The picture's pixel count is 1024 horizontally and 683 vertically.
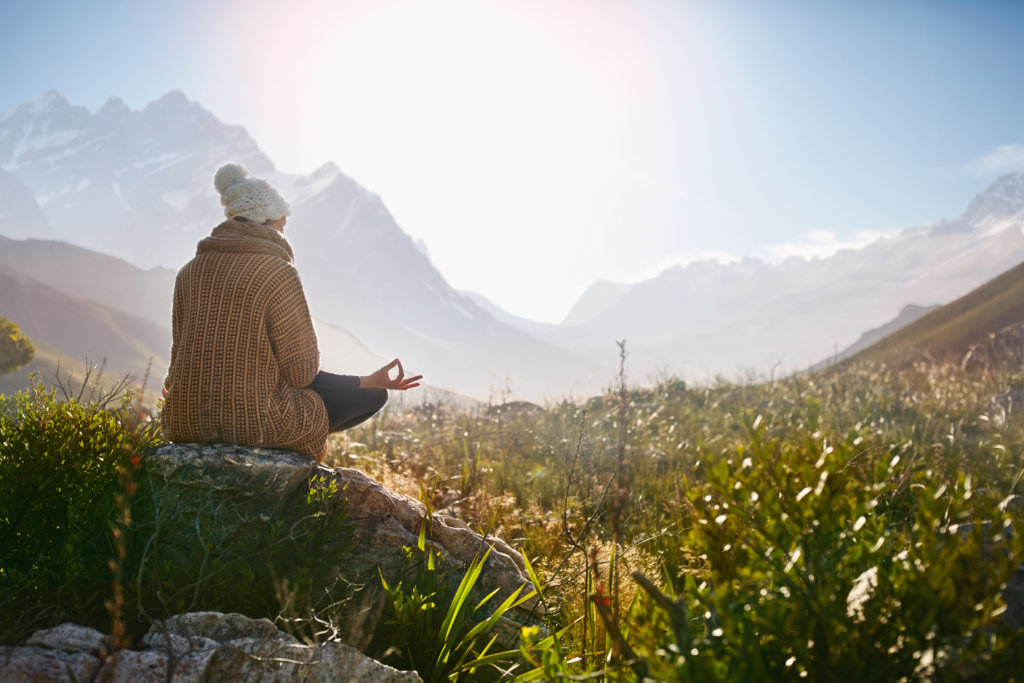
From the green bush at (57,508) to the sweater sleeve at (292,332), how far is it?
0.81 metres

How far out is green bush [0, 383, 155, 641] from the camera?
1.91 meters

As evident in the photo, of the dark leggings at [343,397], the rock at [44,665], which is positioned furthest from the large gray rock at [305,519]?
the dark leggings at [343,397]

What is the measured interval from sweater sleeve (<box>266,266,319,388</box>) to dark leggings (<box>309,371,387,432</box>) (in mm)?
238

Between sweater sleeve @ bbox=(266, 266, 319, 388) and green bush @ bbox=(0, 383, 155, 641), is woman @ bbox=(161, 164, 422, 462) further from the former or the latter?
green bush @ bbox=(0, 383, 155, 641)

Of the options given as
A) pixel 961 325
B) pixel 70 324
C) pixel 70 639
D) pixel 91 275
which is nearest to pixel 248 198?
pixel 70 639

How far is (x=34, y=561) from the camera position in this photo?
2.04 m

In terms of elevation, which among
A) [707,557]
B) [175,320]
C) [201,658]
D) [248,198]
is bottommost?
[201,658]

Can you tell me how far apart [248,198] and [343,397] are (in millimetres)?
1392

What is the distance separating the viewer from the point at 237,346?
3.11 m

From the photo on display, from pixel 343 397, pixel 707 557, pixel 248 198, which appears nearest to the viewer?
pixel 707 557

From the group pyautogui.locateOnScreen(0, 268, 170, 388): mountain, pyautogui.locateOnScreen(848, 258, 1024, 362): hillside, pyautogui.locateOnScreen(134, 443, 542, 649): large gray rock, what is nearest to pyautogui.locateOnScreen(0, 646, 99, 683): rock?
pyautogui.locateOnScreen(134, 443, 542, 649): large gray rock

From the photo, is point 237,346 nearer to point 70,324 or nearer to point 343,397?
point 343,397

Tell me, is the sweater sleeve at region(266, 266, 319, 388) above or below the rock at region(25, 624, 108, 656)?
above

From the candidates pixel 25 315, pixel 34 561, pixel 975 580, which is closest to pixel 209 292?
pixel 34 561
